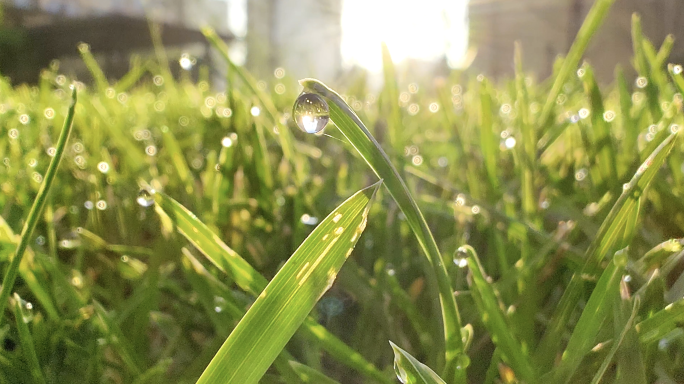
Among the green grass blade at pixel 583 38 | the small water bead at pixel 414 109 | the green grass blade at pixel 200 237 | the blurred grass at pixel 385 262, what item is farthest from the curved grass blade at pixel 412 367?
the small water bead at pixel 414 109

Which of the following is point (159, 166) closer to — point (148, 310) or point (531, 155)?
point (148, 310)

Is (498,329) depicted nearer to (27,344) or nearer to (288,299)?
(288,299)

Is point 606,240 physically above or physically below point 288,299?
above

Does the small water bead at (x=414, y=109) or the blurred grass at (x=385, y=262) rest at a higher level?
the small water bead at (x=414, y=109)

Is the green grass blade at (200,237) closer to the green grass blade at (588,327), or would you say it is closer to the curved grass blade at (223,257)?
the curved grass blade at (223,257)

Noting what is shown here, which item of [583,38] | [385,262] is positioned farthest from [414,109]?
[385,262]

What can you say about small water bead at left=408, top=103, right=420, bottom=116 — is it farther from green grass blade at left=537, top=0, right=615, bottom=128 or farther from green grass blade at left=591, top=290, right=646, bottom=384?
green grass blade at left=591, top=290, right=646, bottom=384
